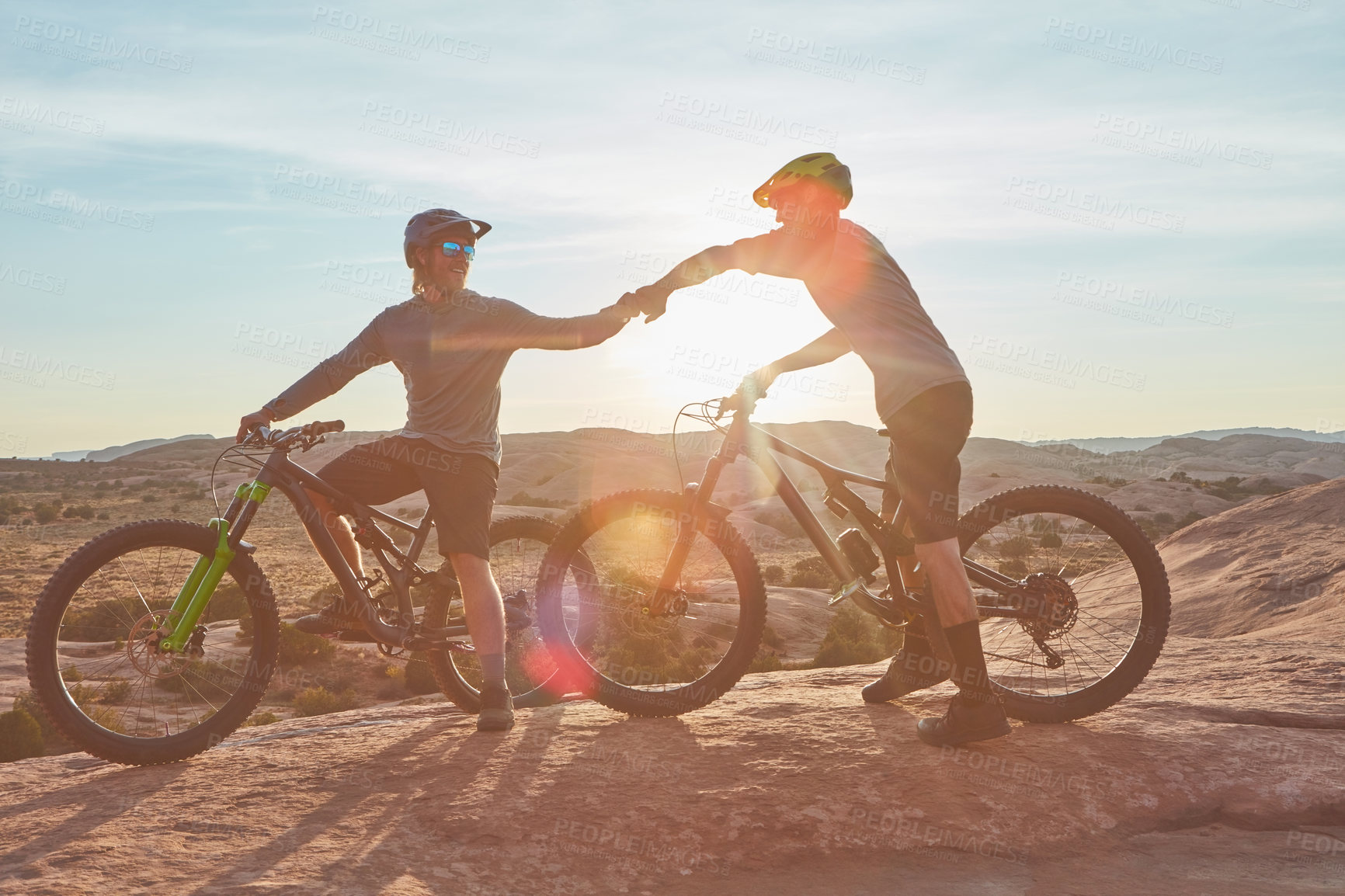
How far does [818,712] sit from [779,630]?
13.0 meters

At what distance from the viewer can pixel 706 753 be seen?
160 inches

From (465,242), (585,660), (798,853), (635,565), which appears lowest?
(798,853)

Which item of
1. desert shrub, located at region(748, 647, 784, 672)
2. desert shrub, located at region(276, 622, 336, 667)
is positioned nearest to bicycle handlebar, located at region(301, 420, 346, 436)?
desert shrub, located at region(748, 647, 784, 672)

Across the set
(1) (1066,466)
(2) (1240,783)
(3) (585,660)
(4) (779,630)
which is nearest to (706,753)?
(3) (585,660)

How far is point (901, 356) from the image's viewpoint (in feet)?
13.2

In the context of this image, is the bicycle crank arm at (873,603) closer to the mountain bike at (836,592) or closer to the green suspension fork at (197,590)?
the mountain bike at (836,592)

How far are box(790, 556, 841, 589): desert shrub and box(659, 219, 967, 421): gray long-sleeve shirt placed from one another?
→ 65.4 ft

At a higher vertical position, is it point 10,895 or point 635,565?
point 635,565

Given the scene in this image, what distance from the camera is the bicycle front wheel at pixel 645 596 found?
4664 mm

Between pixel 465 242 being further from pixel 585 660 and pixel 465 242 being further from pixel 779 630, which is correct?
pixel 779 630

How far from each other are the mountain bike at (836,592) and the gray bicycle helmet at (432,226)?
1454mm

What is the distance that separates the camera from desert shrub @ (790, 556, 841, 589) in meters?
24.6

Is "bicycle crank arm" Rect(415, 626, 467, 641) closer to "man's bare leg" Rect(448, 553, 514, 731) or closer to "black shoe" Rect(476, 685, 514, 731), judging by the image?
"man's bare leg" Rect(448, 553, 514, 731)

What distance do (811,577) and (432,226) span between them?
2161cm
